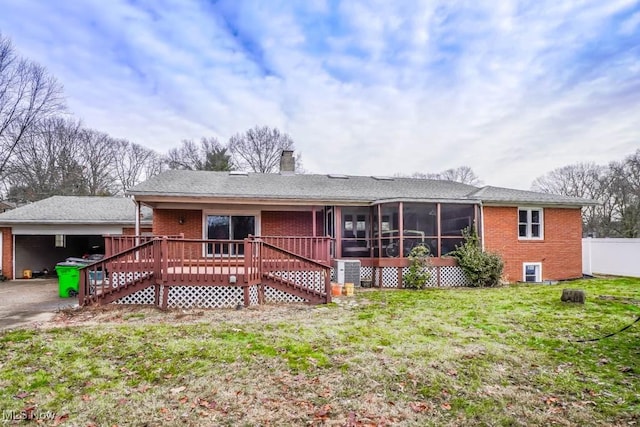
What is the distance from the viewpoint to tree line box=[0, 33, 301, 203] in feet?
62.9

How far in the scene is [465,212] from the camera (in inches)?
490

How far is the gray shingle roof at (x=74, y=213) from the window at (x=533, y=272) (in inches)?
621

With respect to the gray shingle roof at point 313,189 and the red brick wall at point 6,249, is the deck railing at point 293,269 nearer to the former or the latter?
the gray shingle roof at point 313,189

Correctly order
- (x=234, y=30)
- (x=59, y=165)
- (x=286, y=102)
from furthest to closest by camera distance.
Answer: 1. (x=59, y=165)
2. (x=286, y=102)
3. (x=234, y=30)

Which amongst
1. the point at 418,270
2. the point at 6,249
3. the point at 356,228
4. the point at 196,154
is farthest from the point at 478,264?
the point at 196,154

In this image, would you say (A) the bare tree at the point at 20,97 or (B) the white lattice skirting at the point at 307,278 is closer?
(B) the white lattice skirting at the point at 307,278

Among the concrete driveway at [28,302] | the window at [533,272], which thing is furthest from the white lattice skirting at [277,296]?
the window at [533,272]

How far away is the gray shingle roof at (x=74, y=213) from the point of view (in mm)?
14047

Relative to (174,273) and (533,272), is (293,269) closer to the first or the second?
(174,273)

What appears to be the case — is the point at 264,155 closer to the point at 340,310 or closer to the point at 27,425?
the point at 340,310

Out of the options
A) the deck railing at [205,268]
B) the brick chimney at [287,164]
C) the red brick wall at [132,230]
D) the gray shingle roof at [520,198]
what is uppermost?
the brick chimney at [287,164]

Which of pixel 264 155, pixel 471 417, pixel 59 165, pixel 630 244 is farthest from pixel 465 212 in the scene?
pixel 59 165

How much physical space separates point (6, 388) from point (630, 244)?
1870cm

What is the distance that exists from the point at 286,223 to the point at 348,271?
3.43m
